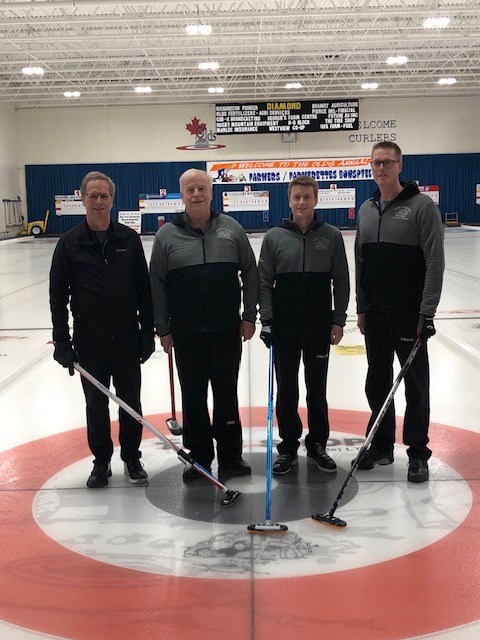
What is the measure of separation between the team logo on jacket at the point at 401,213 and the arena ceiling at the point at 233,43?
13090mm

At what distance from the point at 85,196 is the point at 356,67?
23087 mm

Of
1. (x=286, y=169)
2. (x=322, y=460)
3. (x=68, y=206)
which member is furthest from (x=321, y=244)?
(x=68, y=206)

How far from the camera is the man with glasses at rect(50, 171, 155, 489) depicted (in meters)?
3.31

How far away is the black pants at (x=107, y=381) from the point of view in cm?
338

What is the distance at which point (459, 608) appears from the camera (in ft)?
7.39

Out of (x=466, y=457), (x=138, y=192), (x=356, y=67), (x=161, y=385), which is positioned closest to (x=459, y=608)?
(x=466, y=457)

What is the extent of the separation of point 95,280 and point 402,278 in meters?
1.57

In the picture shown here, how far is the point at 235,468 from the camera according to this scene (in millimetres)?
3518

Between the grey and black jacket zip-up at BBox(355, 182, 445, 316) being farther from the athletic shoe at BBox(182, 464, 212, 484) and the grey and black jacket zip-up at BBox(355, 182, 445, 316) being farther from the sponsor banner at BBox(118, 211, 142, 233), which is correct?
the sponsor banner at BBox(118, 211, 142, 233)

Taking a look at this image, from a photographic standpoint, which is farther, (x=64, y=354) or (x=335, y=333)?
(x=335, y=333)

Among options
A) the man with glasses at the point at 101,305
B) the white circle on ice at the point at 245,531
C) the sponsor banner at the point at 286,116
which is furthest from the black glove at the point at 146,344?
the sponsor banner at the point at 286,116

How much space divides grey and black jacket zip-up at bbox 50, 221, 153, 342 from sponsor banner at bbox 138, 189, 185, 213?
25.5 metres

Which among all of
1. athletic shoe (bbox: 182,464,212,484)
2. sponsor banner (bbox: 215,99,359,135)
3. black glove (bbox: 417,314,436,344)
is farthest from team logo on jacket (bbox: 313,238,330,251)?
sponsor banner (bbox: 215,99,359,135)

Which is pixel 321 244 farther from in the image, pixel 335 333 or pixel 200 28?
pixel 200 28
